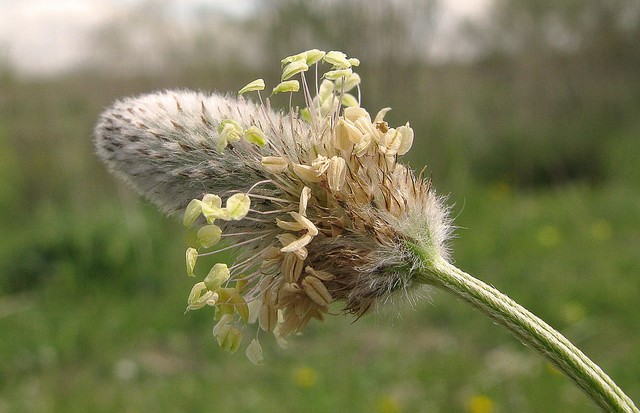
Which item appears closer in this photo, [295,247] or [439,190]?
[295,247]

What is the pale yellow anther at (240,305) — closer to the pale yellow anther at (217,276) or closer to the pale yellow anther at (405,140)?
the pale yellow anther at (217,276)

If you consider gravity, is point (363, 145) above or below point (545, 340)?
above

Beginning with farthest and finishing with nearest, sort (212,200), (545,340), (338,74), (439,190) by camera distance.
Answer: (439,190)
(338,74)
(212,200)
(545,340)

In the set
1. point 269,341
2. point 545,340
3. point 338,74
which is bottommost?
point 269,341

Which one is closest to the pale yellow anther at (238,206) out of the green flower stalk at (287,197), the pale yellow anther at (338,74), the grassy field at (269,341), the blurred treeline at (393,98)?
the green flower stalk at (287,197)

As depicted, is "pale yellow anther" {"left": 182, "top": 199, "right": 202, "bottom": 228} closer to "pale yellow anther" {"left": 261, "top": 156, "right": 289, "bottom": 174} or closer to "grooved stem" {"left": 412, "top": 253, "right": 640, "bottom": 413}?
"pale yellow anther" {"left": 261, "top": 156, "right": 289, "bottom": 174}

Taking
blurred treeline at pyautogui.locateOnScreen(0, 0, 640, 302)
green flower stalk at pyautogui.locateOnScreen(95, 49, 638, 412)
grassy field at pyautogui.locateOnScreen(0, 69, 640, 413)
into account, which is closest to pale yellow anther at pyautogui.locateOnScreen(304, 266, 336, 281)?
green flower stalk at pyautogui.locateOnScreen(95, 49, 638, 412)

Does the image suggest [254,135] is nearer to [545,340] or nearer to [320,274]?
[320,274]

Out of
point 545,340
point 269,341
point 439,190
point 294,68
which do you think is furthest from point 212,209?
point 439,190
